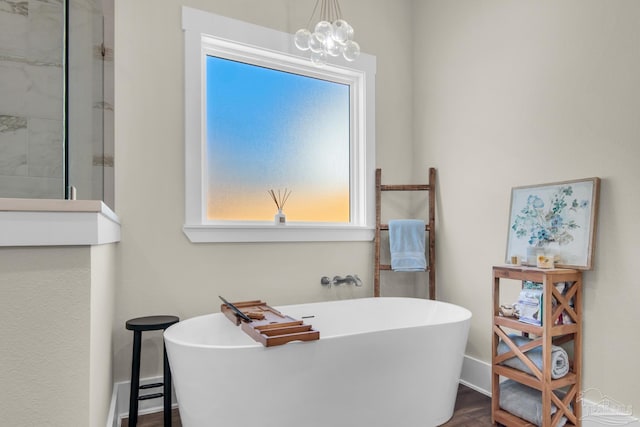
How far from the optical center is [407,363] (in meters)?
2.04

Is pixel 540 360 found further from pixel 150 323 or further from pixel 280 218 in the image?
pixel 150 323

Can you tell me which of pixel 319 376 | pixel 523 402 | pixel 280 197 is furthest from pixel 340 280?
pixel 523 402

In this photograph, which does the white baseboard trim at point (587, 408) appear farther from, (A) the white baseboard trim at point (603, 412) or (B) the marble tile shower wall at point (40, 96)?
(B) the marble tile shower wall at point (40, 96)

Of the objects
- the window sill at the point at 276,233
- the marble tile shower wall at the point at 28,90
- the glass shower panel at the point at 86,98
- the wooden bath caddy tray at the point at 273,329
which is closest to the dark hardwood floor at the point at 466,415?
the wooden bath caddy tray at the point at 273,329

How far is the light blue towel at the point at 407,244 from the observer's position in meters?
2.98

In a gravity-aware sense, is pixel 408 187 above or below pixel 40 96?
below

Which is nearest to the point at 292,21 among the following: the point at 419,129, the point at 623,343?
the point at 419,129

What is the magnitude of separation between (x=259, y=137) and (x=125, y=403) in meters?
1.84

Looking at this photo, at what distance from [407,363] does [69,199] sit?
65.7 inches

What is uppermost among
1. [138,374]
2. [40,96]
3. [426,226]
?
[40,96]

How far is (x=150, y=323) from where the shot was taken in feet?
6.69

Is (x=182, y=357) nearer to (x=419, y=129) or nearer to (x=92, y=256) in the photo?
(x=92, y=256)

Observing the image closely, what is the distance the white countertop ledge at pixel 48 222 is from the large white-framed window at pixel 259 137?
139 centimetres

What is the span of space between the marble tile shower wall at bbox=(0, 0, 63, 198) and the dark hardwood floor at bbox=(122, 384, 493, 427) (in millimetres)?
1381
